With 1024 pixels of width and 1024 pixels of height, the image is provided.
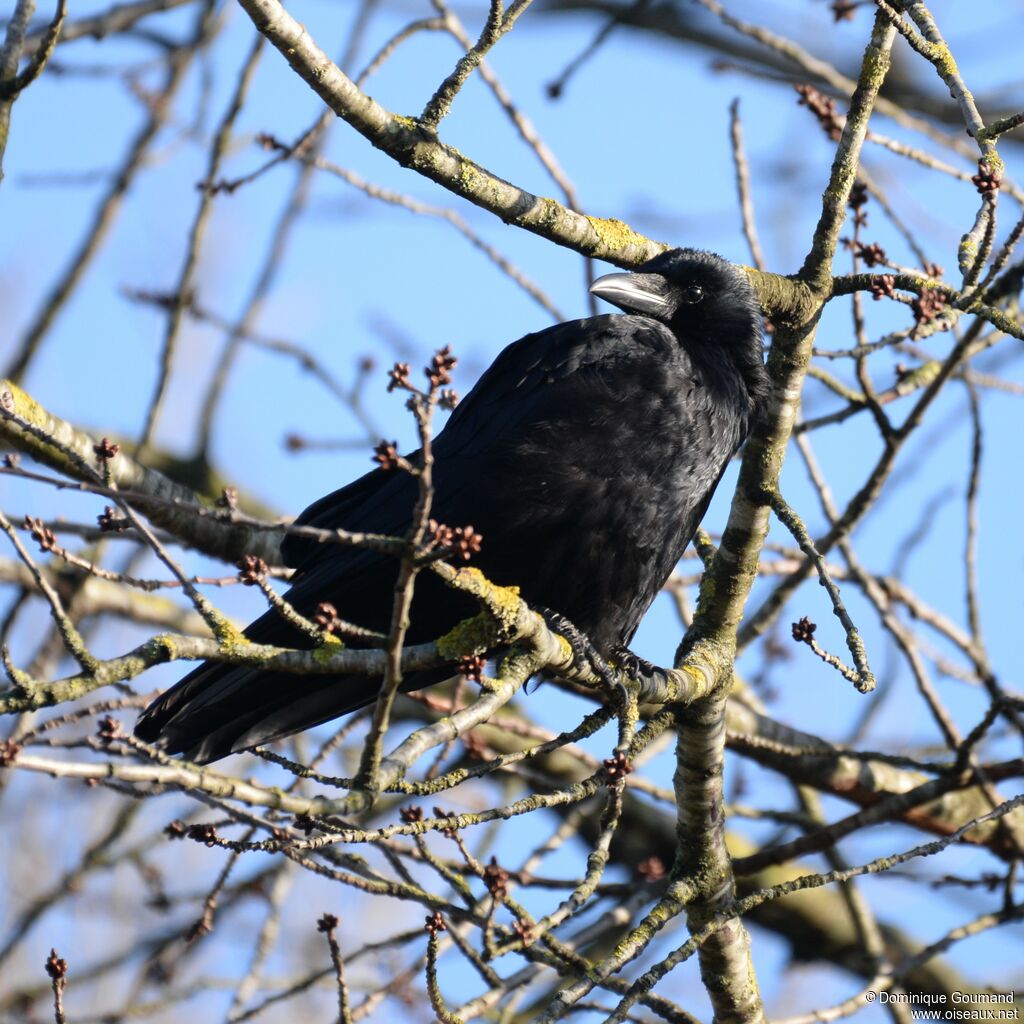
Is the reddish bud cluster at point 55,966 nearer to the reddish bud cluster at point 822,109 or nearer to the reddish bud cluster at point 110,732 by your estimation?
the reddish bud cluster at point 110,732

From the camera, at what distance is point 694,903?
3.85 meters

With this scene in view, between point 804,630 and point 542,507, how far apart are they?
3.46 feet

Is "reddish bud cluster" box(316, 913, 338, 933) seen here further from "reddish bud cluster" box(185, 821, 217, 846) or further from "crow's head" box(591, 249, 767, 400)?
"crow's head" box(591, 249, 767, 400)

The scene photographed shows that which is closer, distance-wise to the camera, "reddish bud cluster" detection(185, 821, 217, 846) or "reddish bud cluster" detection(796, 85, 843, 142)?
"reddish bud cluster" detection(185, 821, 217, 846)

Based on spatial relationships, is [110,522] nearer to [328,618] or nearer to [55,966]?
[328,618]

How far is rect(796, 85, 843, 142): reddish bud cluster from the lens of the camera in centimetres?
448

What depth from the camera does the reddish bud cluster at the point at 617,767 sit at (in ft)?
9.79

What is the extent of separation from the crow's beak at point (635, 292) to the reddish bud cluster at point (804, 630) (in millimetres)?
1974

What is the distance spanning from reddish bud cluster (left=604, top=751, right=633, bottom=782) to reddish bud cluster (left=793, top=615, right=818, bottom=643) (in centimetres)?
54

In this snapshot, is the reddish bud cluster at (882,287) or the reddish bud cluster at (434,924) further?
the reddish bud cluster at (882,287)

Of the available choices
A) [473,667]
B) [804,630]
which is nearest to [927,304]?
[804,630]

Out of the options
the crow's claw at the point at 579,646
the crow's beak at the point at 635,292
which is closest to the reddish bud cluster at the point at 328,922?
the crow's claw at the point at 579,646

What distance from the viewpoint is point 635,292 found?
16.4 ft

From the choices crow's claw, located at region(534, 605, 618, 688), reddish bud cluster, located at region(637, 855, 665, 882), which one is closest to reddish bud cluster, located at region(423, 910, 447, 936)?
crow's claw, located at region(534, 605, 618, 688)
